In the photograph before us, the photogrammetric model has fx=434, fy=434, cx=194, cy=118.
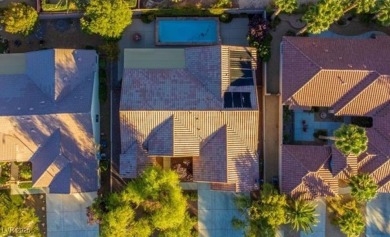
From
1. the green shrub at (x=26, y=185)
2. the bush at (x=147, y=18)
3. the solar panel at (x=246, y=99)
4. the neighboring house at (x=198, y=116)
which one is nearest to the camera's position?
the neighboring house at (x=198, y=116)

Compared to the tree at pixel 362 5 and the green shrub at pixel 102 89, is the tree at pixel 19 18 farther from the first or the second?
the tree at pixel 362 5

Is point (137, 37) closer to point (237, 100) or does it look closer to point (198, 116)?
point (198, 116)

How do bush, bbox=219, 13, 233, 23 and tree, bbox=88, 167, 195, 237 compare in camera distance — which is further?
bush, bbox=219, 13, 233, 23

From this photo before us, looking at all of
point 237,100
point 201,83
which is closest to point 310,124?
point 237,100

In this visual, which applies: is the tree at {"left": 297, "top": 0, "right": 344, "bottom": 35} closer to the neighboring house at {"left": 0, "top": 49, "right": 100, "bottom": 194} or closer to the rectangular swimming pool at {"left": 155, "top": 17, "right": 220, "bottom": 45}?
the rectangular swimming pool at {"left": 155, "top": 17, "right": 220, "bottom": 45}

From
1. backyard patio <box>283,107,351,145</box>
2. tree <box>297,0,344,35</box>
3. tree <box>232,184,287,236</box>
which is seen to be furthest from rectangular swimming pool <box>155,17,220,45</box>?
tree <box>232,184,287,236</box>

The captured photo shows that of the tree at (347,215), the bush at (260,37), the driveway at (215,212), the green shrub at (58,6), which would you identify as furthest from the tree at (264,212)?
the green shrub at (58,6)
